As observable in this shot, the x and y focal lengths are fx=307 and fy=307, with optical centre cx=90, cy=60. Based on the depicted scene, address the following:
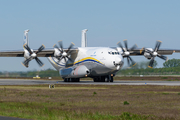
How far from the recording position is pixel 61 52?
52531 millimetres

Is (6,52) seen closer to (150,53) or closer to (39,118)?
(150,53)

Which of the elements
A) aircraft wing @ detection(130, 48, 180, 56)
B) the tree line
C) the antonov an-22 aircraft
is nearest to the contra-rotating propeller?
the antonov an-22 aircraft

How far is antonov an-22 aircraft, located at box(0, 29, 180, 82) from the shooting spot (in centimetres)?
4812

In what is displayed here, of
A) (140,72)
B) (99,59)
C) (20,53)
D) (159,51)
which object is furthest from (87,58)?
(140,72)

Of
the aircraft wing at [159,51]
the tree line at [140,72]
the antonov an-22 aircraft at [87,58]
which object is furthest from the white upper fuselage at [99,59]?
the tree line at [140,72]

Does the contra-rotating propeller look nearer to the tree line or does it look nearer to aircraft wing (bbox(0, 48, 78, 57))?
aircraft wing (bbox(0, 48, 78, 57))

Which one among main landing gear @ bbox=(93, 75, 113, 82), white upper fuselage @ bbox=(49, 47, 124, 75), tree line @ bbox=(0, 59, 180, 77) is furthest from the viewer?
tree line @ bbox=(0, 59, 180, 77)

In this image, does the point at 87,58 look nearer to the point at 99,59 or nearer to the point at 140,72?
the point at 99,59

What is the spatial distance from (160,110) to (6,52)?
40601mm

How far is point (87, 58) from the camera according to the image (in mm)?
50938

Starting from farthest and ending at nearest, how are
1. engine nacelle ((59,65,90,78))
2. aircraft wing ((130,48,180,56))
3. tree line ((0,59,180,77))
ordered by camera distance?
tree line ((0,59,180,77)) < aircraft wing ((130,48,180,56)) < engine nacelle ((59,65,90,78))

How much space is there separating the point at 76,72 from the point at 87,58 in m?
3.12

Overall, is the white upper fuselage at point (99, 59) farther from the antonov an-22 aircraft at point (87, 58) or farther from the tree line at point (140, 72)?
the tree line at point (140, 72)

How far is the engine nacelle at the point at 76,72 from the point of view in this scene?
167 feet
